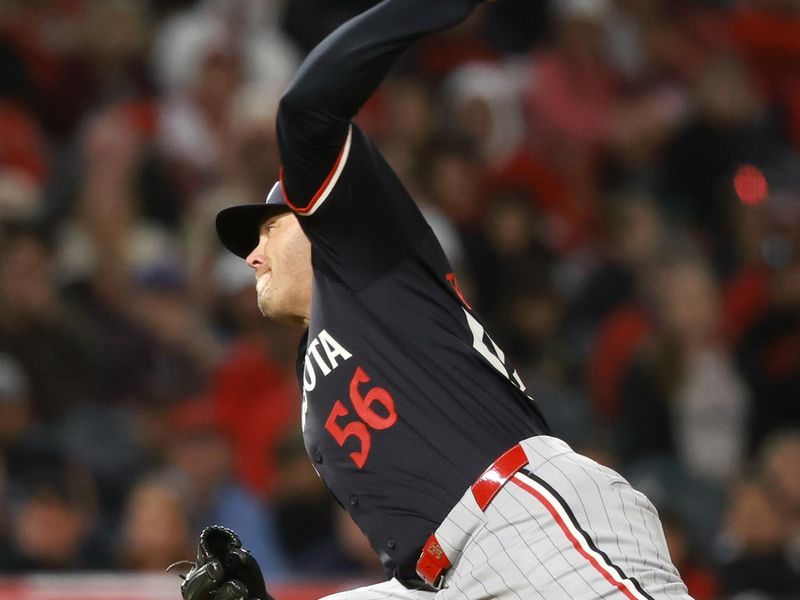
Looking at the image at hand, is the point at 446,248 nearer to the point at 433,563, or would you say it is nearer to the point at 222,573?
the point at 222,573

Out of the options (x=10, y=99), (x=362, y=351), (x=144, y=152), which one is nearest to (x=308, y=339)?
(x=362, y=351)

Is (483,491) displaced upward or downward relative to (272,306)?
downward

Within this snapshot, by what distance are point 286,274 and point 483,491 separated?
2.24 feet

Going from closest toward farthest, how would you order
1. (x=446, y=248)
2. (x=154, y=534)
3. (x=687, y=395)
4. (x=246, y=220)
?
(x=246, y=220) → (x=154, y=534) → (x=687, y=395) → (x=446, y=248)

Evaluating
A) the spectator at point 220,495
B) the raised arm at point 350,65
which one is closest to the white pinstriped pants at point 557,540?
the raised arm at point 350,65

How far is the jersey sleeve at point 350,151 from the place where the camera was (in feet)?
8.72

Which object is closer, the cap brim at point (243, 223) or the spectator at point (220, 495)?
the cap brim at point (243, 223)

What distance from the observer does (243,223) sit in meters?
3.32

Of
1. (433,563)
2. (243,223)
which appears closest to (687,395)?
(243,223)

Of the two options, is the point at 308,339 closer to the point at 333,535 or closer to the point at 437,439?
the point at 437,439

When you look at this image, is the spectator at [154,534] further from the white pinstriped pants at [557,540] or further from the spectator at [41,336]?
the white pinstriped pants at [557,540]

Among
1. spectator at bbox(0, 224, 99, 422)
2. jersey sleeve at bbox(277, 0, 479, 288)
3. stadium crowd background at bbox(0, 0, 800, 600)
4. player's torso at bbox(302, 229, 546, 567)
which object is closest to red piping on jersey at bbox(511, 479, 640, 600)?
player's torso at bbox(302, 229, 546, 567)

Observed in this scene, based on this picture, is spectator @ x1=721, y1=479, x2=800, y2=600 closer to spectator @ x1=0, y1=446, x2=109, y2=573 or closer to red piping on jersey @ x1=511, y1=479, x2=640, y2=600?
spectator @ x1=0, y1=446, x2=109, y2=573

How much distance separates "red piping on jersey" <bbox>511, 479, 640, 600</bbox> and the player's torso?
105 millimetres
